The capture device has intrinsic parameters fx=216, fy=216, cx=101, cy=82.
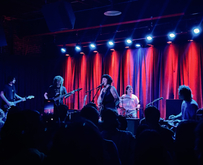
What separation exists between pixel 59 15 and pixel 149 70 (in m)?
4.23

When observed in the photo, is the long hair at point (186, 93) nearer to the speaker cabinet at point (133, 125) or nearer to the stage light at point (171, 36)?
the speaker cabinet at point (133, 125)

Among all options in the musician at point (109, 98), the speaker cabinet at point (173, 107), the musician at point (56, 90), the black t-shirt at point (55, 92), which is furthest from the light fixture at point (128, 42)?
the black t-shirt at point (55, 92)

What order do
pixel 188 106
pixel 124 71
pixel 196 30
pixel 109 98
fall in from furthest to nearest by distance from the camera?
pixel 124 71
pixel 196 30
pixel 109 98
pixel 188 106

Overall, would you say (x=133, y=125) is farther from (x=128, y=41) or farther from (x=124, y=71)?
(x=124, y=71)

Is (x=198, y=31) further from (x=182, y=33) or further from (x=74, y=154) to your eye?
(x=74, y=154)

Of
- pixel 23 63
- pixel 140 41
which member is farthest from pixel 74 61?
pixel 140 41

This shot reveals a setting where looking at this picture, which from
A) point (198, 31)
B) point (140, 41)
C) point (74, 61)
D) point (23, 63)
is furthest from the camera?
point (74, 61)

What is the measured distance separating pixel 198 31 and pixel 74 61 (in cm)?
562

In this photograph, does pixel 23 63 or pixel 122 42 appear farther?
pixel 23 63

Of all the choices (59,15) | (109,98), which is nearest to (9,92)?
(59,15)

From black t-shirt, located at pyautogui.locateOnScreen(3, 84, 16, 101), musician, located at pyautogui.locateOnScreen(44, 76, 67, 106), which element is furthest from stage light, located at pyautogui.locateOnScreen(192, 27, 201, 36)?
black t-shirt, located at pyautogui.locateOnScreen(3, 84, 16, 101)

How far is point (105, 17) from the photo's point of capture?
23.8 ft

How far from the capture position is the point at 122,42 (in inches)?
316

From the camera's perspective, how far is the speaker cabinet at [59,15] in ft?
17.7
